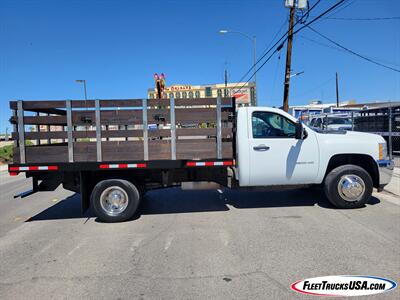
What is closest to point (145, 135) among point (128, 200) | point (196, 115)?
point (196, 115)

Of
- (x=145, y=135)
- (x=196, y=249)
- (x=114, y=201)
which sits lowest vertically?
(x=196, y=249)

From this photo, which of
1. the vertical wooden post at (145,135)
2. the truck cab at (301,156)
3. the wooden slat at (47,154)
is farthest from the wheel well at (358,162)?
the wooden slat at (47,154)

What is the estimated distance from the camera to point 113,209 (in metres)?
5.59

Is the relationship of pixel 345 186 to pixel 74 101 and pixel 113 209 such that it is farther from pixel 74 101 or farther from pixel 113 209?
pixel 74 101

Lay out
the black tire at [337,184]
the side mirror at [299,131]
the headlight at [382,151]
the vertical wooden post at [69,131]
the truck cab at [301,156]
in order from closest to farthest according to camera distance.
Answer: the vertical wooden post at [69,131], the side mirror at [299,131], the truck cab at [301,156], the black tire at [337,184], the headlight at [382,151]

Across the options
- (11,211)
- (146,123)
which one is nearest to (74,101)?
(146,123)

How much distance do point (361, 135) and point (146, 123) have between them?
429 cm

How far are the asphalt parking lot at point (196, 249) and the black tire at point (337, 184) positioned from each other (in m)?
0.19

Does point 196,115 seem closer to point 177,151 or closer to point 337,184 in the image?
point 177,151

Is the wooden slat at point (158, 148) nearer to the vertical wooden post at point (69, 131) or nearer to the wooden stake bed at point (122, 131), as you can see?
the wooden stake bed at point (122, 131)

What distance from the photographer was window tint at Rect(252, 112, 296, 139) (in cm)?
575

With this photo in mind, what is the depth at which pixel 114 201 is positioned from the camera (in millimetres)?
5586

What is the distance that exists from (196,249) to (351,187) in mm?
3507

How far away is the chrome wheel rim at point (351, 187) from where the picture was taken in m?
5.89
